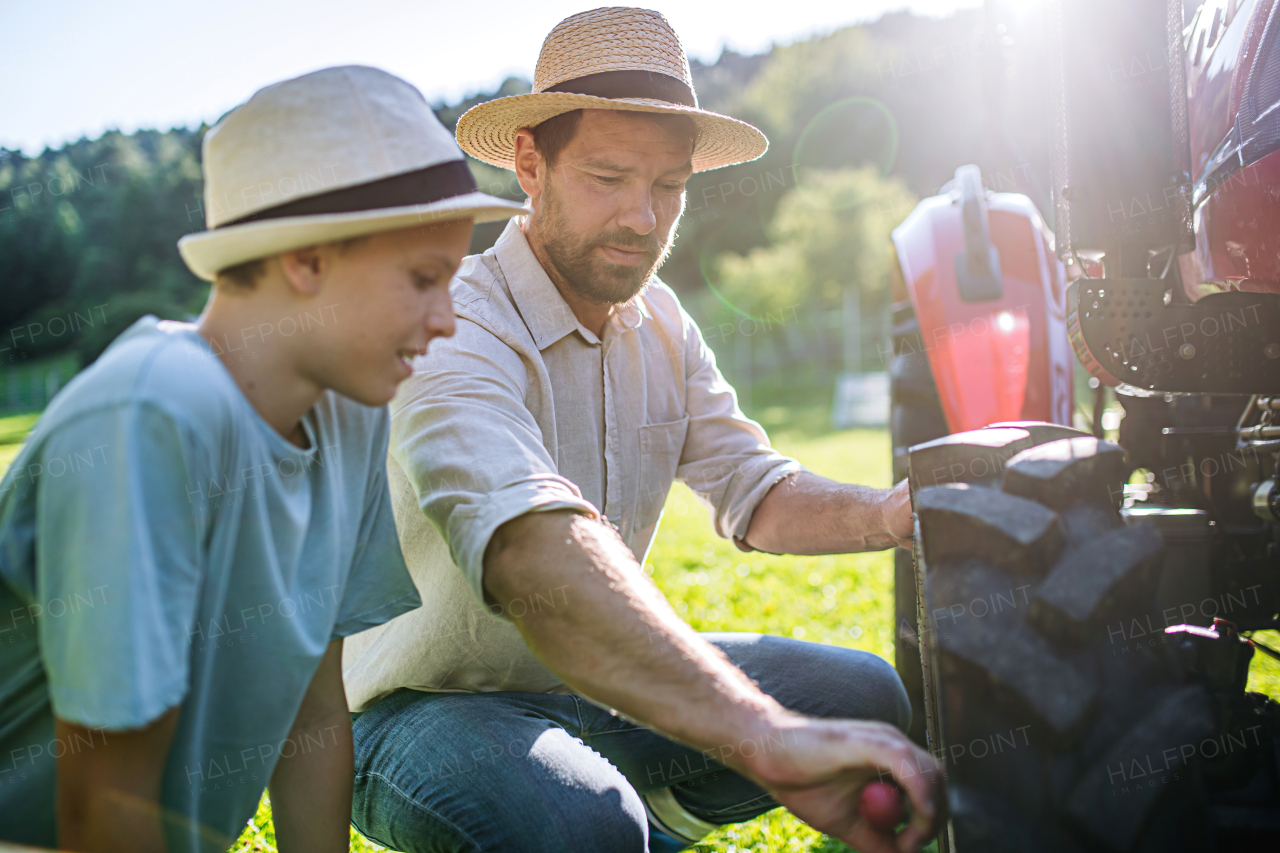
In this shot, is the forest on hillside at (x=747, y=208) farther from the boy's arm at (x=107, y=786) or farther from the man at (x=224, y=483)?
the boy's arm at (x=107, y=786)

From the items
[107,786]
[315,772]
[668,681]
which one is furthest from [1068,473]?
[315,772]

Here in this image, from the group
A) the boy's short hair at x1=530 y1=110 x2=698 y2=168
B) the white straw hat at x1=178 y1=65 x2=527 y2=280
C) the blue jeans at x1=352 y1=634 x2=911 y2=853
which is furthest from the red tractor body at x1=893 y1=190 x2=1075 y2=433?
the white straw hat at x1=178 y1=65 x2=527 y2=280

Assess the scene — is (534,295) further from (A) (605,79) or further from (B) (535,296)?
(A) (605,79)

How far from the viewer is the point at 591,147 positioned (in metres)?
1.92

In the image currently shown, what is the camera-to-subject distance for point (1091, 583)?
916mm

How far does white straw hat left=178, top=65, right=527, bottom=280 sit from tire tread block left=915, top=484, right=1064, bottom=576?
69 centimetres

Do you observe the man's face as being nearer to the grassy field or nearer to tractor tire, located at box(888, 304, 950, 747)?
tractor tire, located at box(888, 304, 950, 747)

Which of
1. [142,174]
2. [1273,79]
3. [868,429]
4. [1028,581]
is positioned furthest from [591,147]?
[142,174]

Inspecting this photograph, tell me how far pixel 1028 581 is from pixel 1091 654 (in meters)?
0.09

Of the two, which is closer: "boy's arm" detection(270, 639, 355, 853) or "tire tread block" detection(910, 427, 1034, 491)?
"tire tread block" detection(910, 427, 1034, 491)

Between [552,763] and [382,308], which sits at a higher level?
[382,308]

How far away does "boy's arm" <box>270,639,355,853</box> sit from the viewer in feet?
4.81

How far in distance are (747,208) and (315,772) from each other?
148ft

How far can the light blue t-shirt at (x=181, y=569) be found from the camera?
89 centimetres
